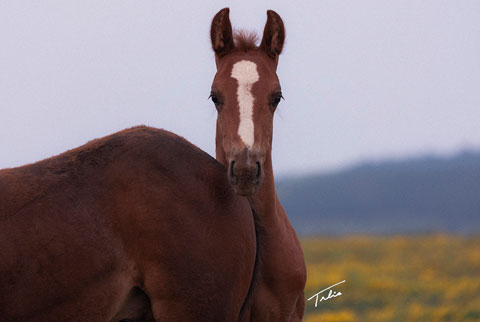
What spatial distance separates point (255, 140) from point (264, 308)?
1.08 metres

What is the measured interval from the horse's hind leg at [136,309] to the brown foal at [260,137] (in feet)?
2.01

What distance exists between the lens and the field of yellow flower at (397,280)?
10766 millimetres

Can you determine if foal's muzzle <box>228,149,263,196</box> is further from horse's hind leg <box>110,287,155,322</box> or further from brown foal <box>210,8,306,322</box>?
horse's hind leg <box>110,287,155,322</box>

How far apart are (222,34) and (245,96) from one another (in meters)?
0.70

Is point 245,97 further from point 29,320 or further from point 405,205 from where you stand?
point 405,205

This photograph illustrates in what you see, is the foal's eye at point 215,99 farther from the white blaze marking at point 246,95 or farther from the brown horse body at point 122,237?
the brown horse body at point 122,237

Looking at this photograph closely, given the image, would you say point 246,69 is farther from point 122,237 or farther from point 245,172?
point 122,237

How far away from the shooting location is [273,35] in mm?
4473

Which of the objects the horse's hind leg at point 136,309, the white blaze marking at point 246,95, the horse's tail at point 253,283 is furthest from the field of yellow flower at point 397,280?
the horse's hind leg at point 136,309

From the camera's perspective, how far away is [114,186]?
335 centimetres

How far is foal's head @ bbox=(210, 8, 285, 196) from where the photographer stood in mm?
3635

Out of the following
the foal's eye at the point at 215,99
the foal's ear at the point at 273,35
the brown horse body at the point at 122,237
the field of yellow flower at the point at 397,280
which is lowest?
the field of yellow flower at the point at 397,280

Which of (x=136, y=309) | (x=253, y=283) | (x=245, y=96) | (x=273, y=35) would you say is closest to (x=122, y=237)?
(x=136, y=309)

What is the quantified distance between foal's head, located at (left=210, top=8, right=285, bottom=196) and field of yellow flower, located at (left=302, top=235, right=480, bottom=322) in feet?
20.6
